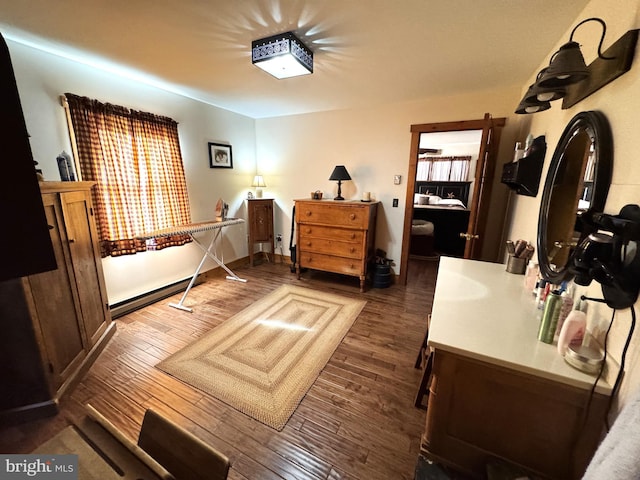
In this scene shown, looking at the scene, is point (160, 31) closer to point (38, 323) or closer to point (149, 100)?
point (149, 100)

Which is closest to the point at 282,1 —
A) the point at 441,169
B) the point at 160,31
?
the point at 160,31

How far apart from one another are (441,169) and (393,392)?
21.0 ft

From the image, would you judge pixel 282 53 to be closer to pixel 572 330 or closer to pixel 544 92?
pixel 544 92

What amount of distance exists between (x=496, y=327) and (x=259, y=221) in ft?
11.6

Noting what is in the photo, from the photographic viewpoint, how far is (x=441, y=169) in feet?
21.9

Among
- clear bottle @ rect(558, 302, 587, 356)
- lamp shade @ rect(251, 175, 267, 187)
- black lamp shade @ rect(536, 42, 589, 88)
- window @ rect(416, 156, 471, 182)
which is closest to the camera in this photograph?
clear bottle @ rect(558, 302, 587, 356)

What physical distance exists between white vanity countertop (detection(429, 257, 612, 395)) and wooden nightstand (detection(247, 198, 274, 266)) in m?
3.05

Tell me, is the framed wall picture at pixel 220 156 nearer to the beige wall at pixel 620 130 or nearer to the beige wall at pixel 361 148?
the beige wall at pixel 361 148

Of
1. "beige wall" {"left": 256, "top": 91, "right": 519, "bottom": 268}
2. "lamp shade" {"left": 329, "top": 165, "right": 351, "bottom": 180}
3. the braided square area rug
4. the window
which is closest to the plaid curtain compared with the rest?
the braided square area rug

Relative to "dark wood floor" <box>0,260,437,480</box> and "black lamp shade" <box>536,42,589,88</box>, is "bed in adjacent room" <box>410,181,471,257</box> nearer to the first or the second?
"dark wood floor" <box>0,260,437,480</box>

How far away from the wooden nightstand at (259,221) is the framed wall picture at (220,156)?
2.07 feet

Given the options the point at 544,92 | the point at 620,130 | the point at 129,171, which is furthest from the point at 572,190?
the point at 129,171

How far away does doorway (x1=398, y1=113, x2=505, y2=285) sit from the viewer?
92.1 inches

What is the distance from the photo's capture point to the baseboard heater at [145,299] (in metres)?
2.61
